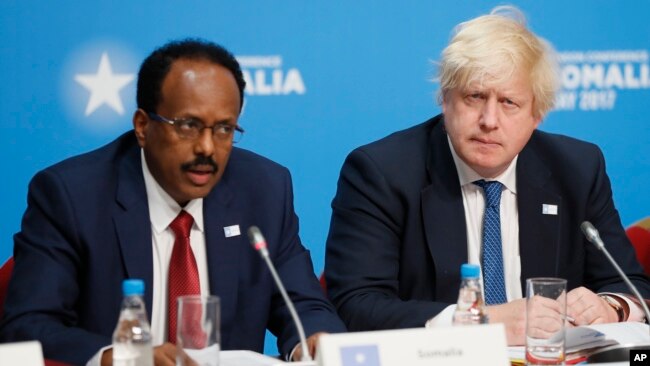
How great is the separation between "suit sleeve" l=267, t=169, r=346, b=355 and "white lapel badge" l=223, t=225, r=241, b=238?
0.12 m

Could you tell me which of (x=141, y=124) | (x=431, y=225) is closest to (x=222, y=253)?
(x=141, y=124)

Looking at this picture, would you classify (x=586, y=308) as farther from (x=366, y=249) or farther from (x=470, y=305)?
(x=366, y=249)

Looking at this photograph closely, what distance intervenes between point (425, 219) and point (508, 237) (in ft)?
1.02

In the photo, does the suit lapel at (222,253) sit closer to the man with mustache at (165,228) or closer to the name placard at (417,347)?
the man with mustache at (165,228)

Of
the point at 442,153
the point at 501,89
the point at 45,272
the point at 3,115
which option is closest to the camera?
the point at 45,272

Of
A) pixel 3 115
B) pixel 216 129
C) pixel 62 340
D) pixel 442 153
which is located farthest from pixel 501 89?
pixel 3 115

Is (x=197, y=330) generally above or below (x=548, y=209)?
below

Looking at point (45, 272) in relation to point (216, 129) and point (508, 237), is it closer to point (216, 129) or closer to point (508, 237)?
point (216, 129)

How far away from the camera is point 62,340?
8.71 feet

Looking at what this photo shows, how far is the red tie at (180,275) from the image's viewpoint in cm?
305

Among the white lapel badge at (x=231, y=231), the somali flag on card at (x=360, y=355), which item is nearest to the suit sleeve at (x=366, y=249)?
the white lapel badge at (x=231, y=231)

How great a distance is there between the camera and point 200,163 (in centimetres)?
299

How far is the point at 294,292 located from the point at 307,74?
59.1 inches

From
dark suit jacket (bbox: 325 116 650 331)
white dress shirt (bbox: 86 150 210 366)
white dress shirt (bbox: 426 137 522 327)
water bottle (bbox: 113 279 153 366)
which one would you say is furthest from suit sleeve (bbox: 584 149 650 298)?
water bottle (bbox: 113 279 153 366)
